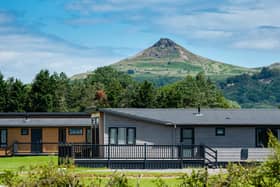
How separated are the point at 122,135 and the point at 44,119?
1336 cm

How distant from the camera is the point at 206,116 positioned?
37.2 metres

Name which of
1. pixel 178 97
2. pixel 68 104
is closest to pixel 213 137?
pixel 178 97

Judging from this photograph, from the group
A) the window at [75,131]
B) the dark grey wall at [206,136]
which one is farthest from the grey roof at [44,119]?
the dark grey wall at [206,136]

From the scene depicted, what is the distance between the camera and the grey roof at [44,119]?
47.1 meters

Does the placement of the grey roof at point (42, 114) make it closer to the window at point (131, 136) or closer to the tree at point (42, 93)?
the window at point (131, 136)

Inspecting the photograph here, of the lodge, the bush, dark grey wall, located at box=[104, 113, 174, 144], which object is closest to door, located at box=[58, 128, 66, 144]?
the lodge

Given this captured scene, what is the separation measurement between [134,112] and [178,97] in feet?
94.6

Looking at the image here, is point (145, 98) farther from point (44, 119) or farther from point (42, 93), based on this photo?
point (44, 119)

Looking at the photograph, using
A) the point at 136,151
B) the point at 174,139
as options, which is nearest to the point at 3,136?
the point at 136,151

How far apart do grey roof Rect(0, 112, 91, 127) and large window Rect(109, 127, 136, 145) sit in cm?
1061

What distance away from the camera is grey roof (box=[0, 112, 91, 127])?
47062 mm

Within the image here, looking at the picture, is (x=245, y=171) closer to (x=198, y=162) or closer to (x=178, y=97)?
(x=198, y=162)

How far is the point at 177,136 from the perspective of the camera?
35.8 meters

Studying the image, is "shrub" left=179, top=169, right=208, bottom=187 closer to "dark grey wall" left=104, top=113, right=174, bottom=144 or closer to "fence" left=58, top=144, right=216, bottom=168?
"fence" left=58, top=144, right=216, bottom=168
